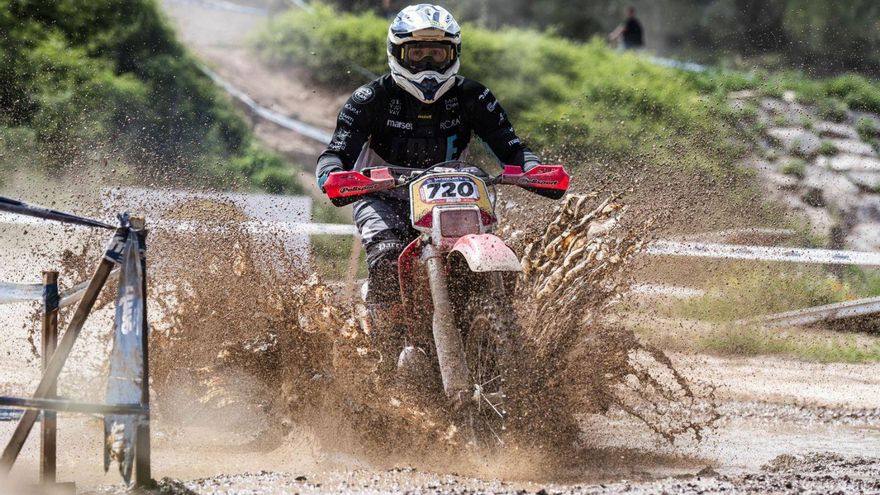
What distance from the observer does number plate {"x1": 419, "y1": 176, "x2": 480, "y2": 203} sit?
5555 millimetres

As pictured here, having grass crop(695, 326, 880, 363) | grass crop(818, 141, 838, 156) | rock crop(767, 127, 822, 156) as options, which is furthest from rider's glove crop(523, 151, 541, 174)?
grass crop(818, 141, 838, 156)

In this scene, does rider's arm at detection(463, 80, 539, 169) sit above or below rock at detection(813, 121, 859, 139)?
below

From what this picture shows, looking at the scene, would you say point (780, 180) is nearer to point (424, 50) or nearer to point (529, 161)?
point (529, 161)

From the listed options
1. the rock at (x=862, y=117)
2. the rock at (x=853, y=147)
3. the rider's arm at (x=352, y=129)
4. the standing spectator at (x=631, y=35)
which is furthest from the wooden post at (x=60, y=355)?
the standing spectator at (x=631, y=35)

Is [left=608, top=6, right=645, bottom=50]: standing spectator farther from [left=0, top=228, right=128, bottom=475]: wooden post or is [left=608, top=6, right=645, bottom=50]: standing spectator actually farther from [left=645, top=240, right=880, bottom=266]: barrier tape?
[left=0, top=228, right=128, bottom=475]: wooden post

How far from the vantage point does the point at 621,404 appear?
6125 millimetres

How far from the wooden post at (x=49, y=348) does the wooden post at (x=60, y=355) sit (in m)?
0.09

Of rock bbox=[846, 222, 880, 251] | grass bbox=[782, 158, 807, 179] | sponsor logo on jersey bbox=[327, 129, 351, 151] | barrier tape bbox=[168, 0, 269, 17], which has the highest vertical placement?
barrier tape bbox=[168, 0, 269, 17]

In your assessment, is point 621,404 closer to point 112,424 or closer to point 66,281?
point 112,424

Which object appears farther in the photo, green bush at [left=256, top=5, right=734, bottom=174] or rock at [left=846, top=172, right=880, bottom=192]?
green bush at [left=256, top=5, right=734, bottom=174]

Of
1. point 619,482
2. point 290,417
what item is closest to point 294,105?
point 290,417

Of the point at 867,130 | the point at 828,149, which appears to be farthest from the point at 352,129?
the point at 867,130

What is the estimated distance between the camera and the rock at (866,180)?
14518 mm

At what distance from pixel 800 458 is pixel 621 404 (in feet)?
3.25
